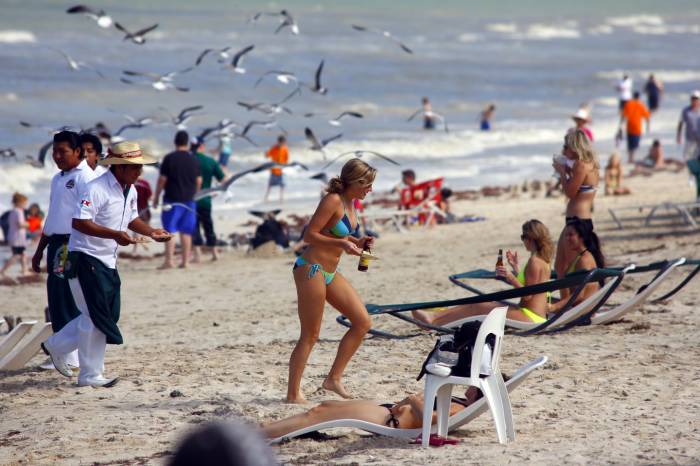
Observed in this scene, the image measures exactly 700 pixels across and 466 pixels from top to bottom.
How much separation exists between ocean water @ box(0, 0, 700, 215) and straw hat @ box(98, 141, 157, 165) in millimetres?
11801

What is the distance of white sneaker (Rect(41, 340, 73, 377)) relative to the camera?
269 inches

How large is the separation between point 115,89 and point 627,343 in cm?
3399

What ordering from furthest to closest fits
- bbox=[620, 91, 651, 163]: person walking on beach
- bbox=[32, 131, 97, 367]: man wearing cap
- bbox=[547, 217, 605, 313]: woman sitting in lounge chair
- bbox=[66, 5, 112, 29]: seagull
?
bbox=[620, 91, 651, 163]: person walking on beach → bbox=[66, 5, 112, 29]: seagull → bbox=[547, 217, 605, 313]: woman sitting in lounge chair → bbox=[32, 131, 97, 367]: man wearing cap

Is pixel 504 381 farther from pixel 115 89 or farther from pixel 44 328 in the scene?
pixel 115 89

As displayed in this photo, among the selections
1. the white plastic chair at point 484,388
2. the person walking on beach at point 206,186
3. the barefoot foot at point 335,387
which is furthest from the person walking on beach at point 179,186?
the white plastic chair at point 484,388

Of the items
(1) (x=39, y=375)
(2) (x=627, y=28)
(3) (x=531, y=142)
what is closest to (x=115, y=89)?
(3) (x=531, y=142)

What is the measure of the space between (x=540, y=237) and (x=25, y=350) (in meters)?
3.52

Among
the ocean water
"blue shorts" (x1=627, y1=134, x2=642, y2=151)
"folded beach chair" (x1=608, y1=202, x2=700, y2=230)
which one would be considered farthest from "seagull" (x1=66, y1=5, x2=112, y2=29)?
"blue shorts" (x1=627, y1=134, x2=642, y2=151)

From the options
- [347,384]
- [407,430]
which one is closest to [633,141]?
[347,384]

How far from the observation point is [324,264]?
5.88m

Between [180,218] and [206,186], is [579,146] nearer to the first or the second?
[180,218]

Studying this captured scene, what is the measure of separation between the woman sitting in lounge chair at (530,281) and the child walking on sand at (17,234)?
624cm

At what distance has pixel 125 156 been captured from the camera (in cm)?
644

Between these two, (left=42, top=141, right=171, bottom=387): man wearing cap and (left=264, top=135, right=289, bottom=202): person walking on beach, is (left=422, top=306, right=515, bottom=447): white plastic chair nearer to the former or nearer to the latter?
(left=42, top=141, right=171, bottom=387): man wearing cap
